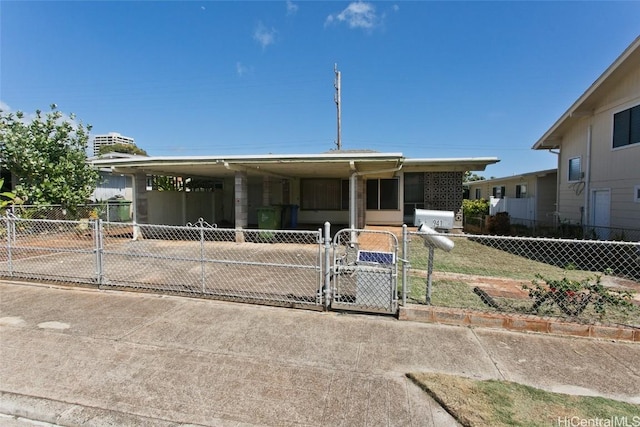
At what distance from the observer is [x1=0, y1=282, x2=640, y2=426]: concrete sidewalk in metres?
2.69

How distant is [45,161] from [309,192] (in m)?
10.4

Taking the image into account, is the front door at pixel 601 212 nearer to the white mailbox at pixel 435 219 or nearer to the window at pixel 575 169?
the window at pixel 575 169

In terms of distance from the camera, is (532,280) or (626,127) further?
(626,127)

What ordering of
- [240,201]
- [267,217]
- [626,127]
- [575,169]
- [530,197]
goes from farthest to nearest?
[530,197]
[575,169]
[267,217]
[240,201]
[626,127]

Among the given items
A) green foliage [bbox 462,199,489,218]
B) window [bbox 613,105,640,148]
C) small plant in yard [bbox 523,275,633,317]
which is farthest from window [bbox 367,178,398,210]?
small plant in yard [bbox 523,275,633,317]

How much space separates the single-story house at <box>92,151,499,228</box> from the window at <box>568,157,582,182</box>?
126 inches

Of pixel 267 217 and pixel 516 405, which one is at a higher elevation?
pixel 267 217

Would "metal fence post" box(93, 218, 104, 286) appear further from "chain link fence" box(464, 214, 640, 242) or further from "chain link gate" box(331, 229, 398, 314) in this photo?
"chain link fence" box(464, 214, 640, 242)

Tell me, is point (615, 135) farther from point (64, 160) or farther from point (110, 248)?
point (64, 160)

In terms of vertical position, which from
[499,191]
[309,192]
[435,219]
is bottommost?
[435,219]

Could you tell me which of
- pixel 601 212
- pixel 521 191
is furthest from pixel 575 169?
pixel 521 191

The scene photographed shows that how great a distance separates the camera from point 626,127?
10062 millimetres

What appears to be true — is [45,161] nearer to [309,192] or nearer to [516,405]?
[309,192]

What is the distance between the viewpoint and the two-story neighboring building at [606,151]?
31.8 ft
